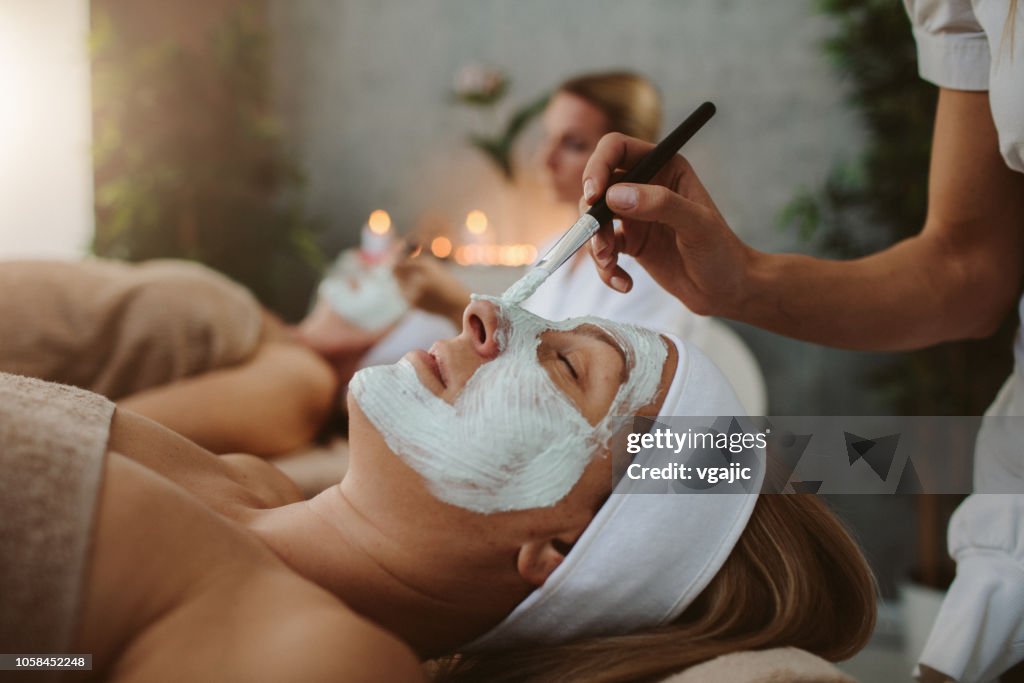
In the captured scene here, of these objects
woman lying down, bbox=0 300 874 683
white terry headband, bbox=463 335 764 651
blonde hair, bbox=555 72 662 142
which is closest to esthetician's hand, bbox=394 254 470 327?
blonde hair, bbox=555 72 662 142

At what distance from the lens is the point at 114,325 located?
1787 mm

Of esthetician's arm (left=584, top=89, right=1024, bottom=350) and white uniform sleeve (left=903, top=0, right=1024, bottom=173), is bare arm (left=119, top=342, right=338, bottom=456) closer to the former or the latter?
esthetician's arm (left=584, top=89, right=1024, bottom=350)

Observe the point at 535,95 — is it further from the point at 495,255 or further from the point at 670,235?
the point at 670,235

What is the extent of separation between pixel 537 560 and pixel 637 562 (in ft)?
0.35

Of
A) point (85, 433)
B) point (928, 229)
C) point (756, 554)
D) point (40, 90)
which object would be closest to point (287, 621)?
point (85, 433)

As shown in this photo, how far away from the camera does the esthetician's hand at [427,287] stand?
76.8 inches

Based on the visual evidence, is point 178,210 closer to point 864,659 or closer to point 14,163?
point 14,163

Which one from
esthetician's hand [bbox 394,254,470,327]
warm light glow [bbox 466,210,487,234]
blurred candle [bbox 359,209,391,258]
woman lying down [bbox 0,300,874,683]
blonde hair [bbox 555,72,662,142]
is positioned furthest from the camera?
warm light glow [bbox 466,210,487,234]

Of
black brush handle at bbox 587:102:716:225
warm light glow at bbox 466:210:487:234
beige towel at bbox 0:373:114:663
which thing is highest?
warm light glow at bbox 466:210:487:234

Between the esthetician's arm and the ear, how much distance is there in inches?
14.0

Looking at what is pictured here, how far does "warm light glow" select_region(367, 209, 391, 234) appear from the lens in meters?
3.41

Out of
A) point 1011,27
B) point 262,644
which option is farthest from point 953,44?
point 262,644

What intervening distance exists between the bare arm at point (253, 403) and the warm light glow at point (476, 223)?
1575mm

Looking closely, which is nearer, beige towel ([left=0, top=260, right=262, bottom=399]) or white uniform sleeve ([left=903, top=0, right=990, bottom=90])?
white uniform sleeve ([left=903, top=0, right=990, bottom=90])
